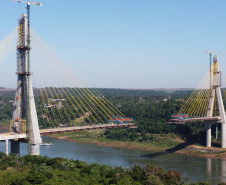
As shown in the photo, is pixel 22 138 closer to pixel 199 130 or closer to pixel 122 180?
pixel 122 180

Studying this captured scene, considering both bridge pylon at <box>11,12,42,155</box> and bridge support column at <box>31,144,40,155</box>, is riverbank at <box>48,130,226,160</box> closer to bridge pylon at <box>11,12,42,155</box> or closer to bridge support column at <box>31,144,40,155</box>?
bridge support column at <box>31,144,40,155</box>

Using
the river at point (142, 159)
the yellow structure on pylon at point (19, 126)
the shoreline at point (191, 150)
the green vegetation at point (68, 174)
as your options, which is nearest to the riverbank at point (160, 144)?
the shoreline at point (191, 150)

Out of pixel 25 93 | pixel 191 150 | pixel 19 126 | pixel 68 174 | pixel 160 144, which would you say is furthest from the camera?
pixel 160 144

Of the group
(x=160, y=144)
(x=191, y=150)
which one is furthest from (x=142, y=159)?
(x=160, y=144)

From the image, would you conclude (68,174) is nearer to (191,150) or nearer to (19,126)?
(19,126)

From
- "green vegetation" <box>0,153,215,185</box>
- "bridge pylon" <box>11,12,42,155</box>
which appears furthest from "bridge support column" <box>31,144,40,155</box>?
"green vegetation" <box>0,153,215,185</box>

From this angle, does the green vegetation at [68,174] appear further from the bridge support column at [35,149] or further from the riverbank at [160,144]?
the riverbank at [160,144]
